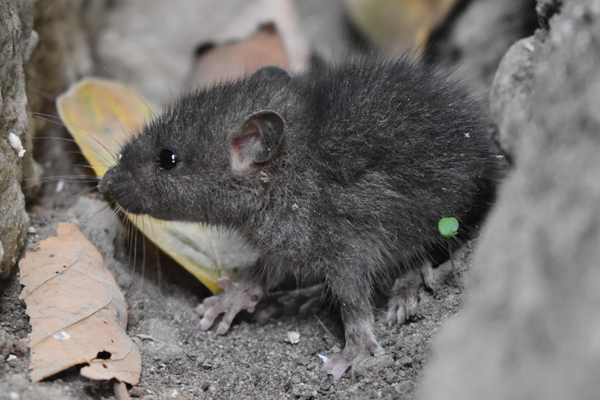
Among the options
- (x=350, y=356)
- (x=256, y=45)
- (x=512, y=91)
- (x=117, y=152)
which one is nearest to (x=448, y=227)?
(x=350, y=356)

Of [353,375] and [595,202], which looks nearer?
[595,202]

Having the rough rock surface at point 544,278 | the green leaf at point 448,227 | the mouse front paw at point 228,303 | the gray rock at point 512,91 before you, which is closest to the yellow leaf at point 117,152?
the mouse front paw at point 228,303

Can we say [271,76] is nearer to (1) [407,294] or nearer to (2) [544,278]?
(1) [407,294]

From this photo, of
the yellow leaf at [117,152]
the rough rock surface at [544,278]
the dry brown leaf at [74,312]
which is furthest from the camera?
the yellow leaf at [117,152]

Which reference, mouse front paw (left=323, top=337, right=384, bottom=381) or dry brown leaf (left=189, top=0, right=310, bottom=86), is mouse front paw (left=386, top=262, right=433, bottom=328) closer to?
mouse front paw (left=323, top=337, right=384, bottom=381)

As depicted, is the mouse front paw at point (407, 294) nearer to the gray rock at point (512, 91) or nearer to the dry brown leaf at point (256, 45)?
the gray rock at point (512, 91)

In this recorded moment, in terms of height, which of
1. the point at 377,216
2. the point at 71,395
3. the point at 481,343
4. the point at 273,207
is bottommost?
the point at 71,395

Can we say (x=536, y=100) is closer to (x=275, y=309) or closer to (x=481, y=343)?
(x=481, y=343)

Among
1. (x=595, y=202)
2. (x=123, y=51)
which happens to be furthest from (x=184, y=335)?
(x=123, y=51)
